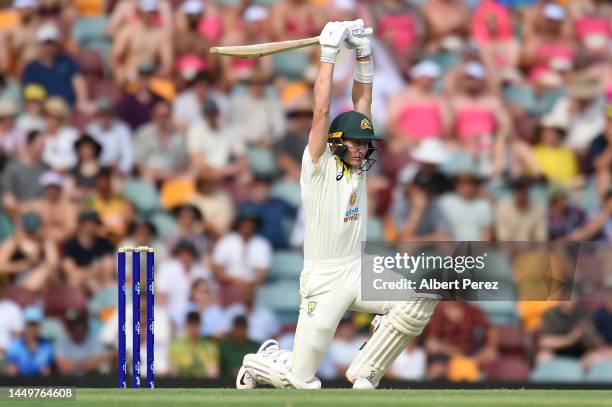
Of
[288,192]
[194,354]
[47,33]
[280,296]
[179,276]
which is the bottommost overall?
[194,354]

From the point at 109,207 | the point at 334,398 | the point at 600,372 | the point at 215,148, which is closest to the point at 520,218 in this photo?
the point at 600,372

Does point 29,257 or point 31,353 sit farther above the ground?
point 29,257

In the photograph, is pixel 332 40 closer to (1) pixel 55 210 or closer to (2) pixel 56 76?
(1) pixel 55 210

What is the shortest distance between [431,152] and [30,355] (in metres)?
3.66

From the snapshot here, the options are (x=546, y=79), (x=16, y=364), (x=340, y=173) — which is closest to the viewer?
(x=340, y=173)

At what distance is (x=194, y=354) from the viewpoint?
11586mm

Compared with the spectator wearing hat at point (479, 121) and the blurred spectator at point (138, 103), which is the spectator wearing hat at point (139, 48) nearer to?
the blurred spectator at point (138, 103)

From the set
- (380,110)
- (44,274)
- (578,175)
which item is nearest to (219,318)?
(44,274)

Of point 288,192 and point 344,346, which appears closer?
point 344,346

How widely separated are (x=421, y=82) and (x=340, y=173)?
5.04m

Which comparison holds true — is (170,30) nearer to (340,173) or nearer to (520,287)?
(520,287)

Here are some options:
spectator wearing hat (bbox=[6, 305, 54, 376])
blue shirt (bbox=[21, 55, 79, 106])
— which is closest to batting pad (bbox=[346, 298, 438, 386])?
spectator wearing hat (bbox=[6, 305, 54, 376])

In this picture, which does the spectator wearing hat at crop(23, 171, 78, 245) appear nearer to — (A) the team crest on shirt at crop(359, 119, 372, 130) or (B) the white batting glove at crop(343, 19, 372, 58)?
(B) the white batting glove at crop(343, 19, 372, 58)

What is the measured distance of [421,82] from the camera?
1303 centimetres
